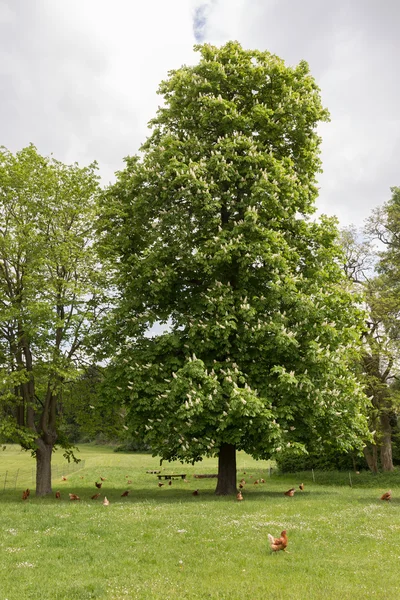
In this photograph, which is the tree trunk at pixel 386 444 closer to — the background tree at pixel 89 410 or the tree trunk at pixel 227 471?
the tree trunk at pixel 227 471

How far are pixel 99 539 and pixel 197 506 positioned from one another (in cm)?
678

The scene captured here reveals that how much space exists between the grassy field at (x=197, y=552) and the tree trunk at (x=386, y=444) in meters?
21.0

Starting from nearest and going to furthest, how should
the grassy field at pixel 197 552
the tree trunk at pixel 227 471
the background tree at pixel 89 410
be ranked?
the grassy field at pixel 197 552, the tree trunk at pixel 227 471, the background tree at pixel 89 410

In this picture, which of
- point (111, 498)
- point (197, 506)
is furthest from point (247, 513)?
point (111, 498)

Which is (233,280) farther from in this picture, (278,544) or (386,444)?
(386,444)

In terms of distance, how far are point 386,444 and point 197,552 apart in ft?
108

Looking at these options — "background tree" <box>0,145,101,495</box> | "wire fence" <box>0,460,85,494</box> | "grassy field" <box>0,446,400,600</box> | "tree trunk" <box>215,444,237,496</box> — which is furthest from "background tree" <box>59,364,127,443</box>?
"wire fence" <box>0,460,85,494</box>

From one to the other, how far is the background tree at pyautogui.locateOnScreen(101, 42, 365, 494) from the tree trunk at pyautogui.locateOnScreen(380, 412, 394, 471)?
17551 millimetres

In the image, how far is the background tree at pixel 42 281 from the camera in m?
25.6

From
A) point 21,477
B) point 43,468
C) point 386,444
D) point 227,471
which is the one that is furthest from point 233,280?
point 21,477

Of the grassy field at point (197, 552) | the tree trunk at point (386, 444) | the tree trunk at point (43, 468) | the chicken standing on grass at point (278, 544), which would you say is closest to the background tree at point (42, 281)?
the tree trunk at point (43, 468)

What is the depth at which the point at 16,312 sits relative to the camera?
2402 centimetres

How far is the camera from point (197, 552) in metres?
12.9

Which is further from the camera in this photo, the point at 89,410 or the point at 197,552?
the point at 89,410
